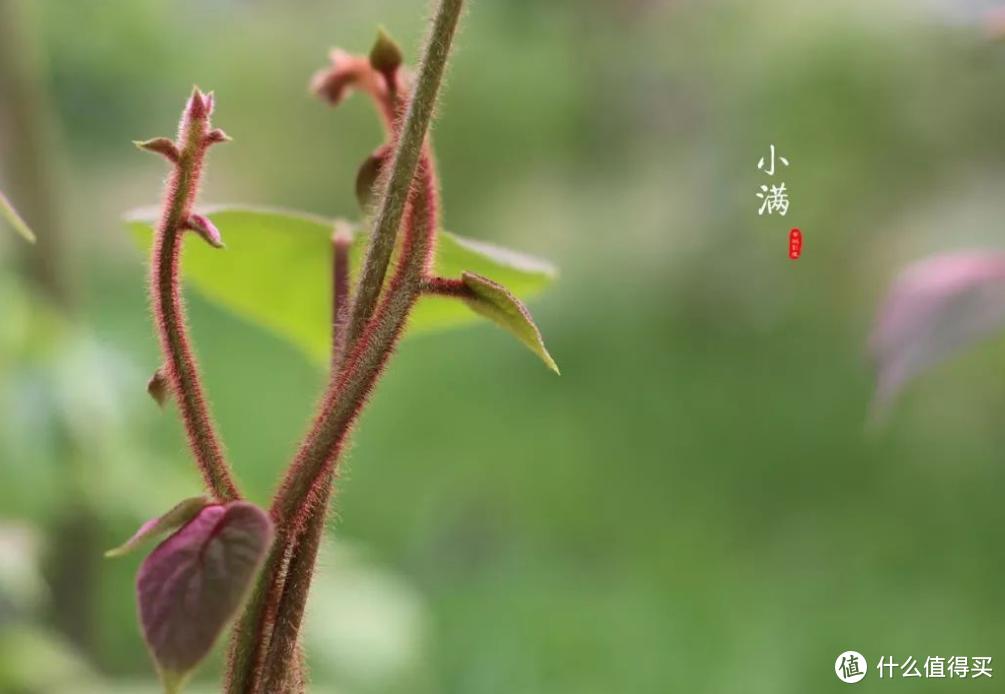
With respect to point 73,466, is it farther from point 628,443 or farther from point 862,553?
point 628,443

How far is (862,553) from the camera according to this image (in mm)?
1604

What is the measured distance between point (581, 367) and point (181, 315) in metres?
2.07

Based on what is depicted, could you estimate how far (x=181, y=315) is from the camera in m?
0.19

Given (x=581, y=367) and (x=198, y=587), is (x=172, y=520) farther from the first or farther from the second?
(x=581, y=367)

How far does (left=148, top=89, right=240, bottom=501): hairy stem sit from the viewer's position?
185mm

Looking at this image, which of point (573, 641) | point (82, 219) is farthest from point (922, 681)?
point (82, 219)

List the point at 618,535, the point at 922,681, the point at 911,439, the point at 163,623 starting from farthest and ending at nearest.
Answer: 1. the point at 911,439
2. the point at 618,535
3. the point at 922,681
4. the point at 163,623

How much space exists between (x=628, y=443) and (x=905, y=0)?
0.85m

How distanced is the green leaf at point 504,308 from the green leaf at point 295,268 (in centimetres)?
7

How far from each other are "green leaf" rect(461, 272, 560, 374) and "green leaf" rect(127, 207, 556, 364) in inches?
2.6

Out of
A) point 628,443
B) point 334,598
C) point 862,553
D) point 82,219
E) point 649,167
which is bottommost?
point 334,598
